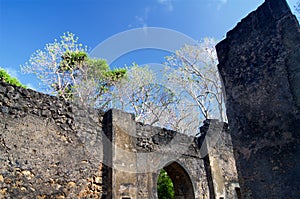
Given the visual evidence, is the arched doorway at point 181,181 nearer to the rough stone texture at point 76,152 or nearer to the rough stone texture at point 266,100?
the rough stone texture at point 76,152

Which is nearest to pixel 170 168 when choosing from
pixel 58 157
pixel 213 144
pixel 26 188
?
pixel 213 144

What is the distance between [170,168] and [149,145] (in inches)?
50.0

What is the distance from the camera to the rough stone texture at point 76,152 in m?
4.09

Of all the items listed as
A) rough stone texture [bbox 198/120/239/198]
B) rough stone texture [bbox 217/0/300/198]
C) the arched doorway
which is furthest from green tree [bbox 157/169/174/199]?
rough stone texture [bbox 217/0/300/198]

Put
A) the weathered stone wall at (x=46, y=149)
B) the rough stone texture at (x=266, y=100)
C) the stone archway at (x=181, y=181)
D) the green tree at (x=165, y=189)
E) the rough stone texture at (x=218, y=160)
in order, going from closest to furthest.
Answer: the rough stone texture at (x=266, y=100)
the weathered stone wall at (x=46, y=149)
the stone archway at (x=181, y=181)
the rough stone texture at (x=218, y=160)
the green tree at (x=165, y=189)

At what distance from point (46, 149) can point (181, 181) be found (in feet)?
13.3

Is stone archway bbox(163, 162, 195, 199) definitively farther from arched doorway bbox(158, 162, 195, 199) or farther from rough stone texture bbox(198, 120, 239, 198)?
rough stone texture bbox(198, 120, 239, 198)

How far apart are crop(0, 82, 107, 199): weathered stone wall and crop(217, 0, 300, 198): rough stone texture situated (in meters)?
3.48

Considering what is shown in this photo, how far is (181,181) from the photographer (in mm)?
7086

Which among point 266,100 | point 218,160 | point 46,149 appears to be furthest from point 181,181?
point 266,100

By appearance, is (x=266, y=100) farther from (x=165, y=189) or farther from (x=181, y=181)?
(x=165, y=189)

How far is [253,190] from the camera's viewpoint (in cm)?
180

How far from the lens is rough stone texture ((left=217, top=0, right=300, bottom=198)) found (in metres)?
1.68

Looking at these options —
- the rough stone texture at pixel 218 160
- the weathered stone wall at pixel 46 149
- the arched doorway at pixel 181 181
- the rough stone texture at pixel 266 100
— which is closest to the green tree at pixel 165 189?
the rough stone texture at pixel 218 160
